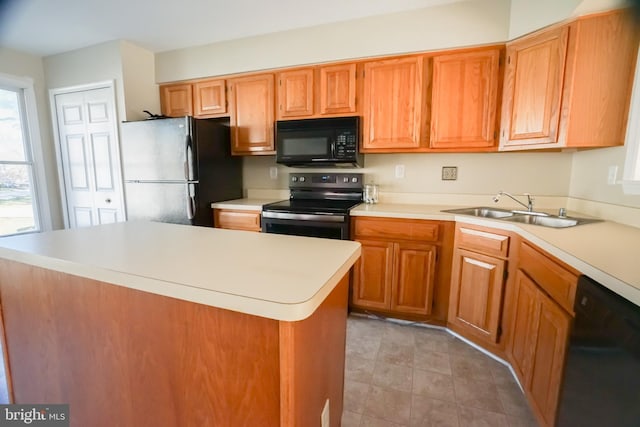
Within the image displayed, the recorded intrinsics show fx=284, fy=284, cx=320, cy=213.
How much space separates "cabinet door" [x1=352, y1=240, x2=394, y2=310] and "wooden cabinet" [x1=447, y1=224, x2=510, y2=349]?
1.52ft

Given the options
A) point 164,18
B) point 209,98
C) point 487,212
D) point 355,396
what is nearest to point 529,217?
point 487,212

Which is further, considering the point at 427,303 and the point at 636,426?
the point at 427,303

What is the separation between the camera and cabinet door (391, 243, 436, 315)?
2125 mm

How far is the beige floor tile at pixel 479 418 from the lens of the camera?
136cm

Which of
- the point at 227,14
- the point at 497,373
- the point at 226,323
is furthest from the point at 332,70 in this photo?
the point at 497,373

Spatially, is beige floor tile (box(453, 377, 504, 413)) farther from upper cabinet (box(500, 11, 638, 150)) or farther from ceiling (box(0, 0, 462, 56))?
ceiling (box(0, 0, 462, 56))

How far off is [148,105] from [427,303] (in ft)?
10.9

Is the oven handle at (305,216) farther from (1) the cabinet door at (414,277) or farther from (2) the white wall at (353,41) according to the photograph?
(2) the white wall at (353,41)

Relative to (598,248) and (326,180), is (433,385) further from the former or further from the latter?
(326,180)

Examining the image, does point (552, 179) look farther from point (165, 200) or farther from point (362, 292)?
point (165, 200)

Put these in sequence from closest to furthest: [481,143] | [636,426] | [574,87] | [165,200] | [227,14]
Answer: [636,426], [574,87], [481,143], [227,14], [165,200]

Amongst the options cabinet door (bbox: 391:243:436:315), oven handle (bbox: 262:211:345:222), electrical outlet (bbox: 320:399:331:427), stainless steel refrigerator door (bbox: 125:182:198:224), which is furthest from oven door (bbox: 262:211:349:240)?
electrical outlet (bbox: 320:399:331:427)

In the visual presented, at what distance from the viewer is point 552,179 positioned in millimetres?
2244

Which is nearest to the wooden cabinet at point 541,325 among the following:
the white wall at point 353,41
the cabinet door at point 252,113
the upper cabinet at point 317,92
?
the white wall at point 353,41
